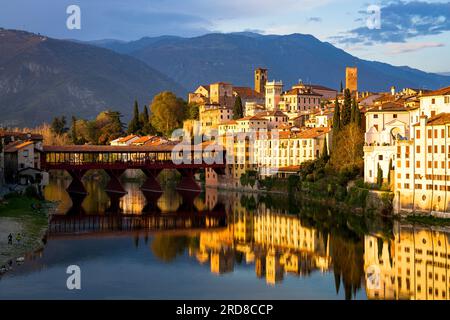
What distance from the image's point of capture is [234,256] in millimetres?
39219

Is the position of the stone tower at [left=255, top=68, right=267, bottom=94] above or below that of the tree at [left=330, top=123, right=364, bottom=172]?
above

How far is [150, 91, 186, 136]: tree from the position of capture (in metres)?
116

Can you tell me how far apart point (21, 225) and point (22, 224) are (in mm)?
538

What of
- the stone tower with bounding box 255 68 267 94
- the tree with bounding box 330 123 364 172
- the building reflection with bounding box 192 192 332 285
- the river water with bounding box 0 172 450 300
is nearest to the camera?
the river water with bounding box 0 172 450 300

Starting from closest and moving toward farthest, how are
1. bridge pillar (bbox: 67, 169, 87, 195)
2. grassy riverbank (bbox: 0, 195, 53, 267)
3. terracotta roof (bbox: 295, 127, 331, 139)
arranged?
1. grassy riverbank (bbox: 0, 195, 53, 267)
2. bridge pillar (bbox: 67, 169, 87, 195)
3. terracotta roof (bbox: 295, 127, 331, 139)

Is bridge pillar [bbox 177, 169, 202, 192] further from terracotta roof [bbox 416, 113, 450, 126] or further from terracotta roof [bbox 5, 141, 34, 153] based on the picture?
terracotta roof [bbox 416, 113, 450, 126]

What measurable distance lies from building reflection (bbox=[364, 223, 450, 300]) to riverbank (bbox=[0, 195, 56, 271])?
16.4 meters

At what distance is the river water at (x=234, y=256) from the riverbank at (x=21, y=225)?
29.7 inches

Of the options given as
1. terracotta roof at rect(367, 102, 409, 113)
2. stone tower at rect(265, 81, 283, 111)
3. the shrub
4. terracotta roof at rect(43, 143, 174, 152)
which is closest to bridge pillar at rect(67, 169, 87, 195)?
terracotta roof at rect(43, 143, 174, 152)

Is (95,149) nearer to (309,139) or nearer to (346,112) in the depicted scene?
(309,139)

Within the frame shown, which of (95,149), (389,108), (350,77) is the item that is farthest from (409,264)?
(350,77)

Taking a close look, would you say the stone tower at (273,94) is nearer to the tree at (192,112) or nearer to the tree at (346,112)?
the tree at (192,112)
